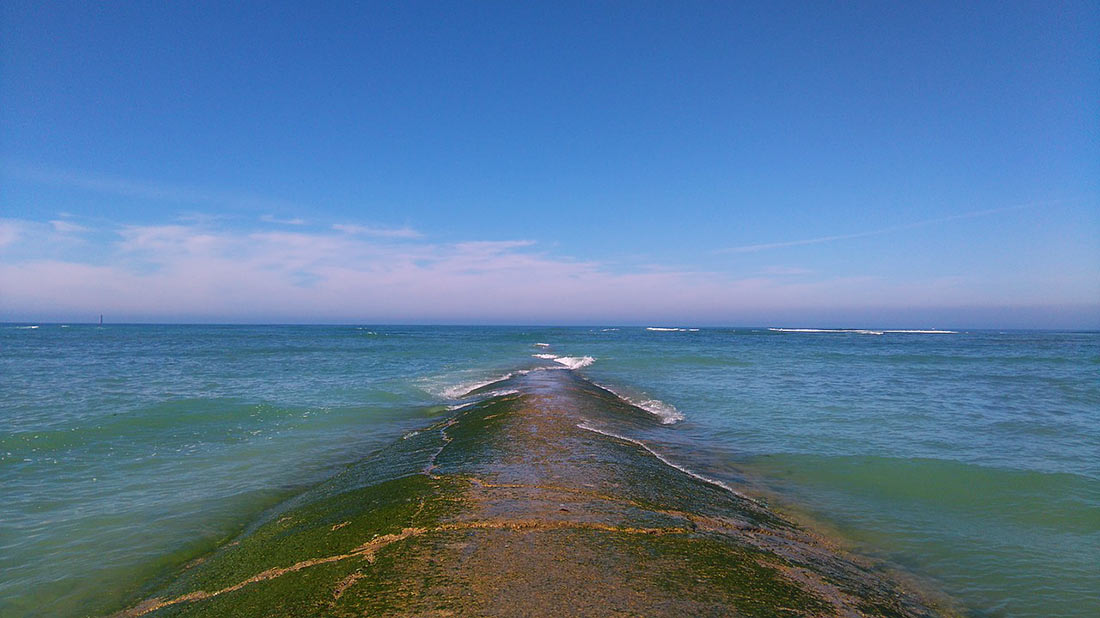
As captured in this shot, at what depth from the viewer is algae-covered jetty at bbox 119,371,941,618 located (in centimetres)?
369

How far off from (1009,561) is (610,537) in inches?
198

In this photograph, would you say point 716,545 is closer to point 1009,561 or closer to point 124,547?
point 1009,561

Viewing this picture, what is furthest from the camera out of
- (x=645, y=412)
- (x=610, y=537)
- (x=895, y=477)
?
(x=645, y=412)

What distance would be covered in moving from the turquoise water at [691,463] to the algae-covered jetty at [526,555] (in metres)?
1.14

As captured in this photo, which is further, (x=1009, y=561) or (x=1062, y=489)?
(x=1062, y=489)

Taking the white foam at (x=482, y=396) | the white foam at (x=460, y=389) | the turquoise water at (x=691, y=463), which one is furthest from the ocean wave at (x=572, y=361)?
the white foam at (x=482, y=396)

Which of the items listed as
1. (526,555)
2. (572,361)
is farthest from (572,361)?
(526,555)

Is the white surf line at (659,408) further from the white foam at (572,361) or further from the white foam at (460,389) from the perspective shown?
the white foam at (572,361)

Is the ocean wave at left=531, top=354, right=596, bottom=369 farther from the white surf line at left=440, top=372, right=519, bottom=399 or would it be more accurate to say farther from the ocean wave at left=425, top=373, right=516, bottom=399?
the white surf line at left=440, top=372, right=519, bottom=399

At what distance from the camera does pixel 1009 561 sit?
5855mm

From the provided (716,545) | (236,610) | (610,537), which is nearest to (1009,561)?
(716,545)

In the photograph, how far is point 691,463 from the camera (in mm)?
9234

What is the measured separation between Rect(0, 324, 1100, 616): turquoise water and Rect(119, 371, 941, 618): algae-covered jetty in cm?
114

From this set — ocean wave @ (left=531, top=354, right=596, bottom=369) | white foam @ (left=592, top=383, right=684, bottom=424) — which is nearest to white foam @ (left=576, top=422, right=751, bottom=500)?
white foam @ (left=592, top=383, right=684, bottom=424)
